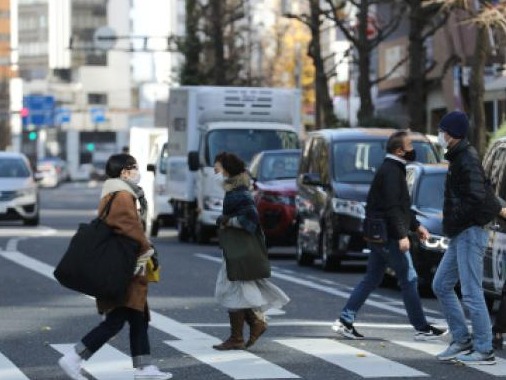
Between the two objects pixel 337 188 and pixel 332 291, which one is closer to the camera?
pixel 332 291

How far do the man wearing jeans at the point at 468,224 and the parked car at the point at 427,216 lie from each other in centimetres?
641

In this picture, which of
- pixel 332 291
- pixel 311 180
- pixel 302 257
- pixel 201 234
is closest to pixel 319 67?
pixel 201 234

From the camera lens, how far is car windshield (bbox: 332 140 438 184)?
981 inches

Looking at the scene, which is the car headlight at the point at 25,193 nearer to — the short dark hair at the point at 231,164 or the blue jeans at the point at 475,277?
the short dark hair at the point at 231,164

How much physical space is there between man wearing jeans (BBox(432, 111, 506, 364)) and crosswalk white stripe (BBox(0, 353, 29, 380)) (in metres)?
3.09

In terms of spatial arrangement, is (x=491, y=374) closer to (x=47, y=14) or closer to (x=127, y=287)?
(x=127, y=287)

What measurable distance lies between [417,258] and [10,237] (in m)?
16.3

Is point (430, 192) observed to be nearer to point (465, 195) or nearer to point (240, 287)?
point (240, 287)

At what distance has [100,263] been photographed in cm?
1149

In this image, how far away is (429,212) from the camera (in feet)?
67.1

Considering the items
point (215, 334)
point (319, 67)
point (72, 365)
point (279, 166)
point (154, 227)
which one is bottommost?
point (154, 227)

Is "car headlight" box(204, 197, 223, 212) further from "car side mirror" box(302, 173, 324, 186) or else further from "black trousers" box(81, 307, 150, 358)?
"black trousers" box(81, 307, 150, 358)

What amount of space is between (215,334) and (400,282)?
1668 millimetres

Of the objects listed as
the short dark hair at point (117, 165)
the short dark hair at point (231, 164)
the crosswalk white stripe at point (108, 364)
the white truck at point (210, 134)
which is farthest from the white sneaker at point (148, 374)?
the white truck at point (210, 134)
